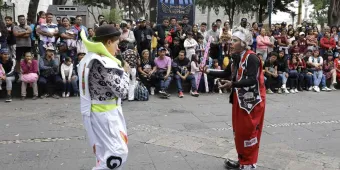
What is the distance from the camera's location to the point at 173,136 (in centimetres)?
598

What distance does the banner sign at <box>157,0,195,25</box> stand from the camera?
1261cm

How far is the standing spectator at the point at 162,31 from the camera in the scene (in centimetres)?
1150

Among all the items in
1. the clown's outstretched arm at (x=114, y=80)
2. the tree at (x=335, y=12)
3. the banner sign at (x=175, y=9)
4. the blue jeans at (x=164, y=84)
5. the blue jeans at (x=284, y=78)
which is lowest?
the blue jeans at (x=164, y=84)

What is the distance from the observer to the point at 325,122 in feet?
23.4

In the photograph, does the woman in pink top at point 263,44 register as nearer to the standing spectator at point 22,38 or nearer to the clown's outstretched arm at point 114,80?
the standing spectator at point 22,38

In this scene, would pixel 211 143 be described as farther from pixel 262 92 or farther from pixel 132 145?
pixel 262 92

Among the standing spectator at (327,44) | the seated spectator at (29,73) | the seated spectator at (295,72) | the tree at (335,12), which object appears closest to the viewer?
the seated spectator at (29,73)

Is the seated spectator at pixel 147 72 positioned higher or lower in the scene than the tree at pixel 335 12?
lower

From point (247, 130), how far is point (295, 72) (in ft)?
25.6

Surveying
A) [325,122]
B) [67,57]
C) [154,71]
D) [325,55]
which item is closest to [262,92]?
[325,122]

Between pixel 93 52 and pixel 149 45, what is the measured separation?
817 cm

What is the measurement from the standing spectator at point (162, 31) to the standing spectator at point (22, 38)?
377cm

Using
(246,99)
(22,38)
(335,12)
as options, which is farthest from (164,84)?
(335,12)

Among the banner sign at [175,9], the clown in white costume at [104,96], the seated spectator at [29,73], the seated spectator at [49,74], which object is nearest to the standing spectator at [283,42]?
the banner sign at [175,9]
